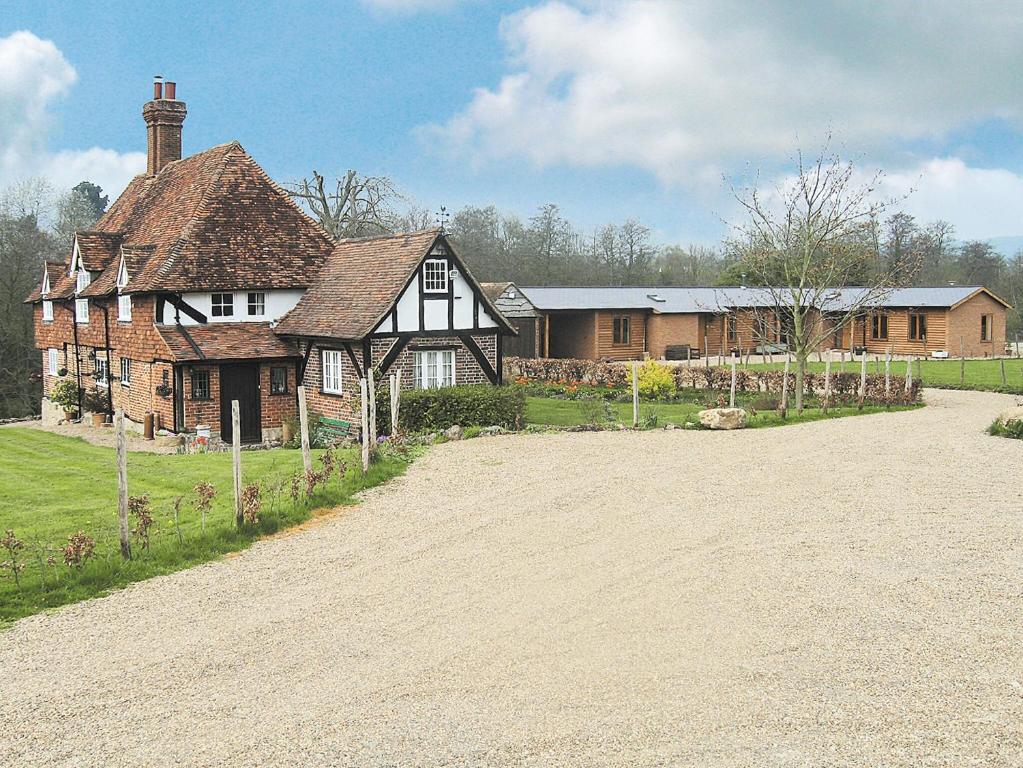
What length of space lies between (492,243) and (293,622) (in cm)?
7153

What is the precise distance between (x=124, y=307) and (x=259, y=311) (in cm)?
396

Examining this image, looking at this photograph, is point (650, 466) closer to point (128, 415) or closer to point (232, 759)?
point (232, 759)

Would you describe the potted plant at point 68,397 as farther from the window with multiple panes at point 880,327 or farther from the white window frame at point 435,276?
the window with multiple panes at point 880,327

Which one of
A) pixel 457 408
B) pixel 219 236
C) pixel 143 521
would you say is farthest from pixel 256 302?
pixel 143 521

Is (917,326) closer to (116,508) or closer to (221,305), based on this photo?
(221,305)

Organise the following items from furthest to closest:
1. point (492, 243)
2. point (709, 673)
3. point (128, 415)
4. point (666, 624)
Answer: point (492, 243), point (128, 415), point (666, 624), point (709, 673)

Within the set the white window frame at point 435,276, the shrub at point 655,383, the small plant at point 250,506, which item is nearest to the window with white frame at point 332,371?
the white window frame at point 435,276

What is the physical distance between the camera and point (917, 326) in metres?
47.4

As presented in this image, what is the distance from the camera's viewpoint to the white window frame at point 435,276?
81.2 ft

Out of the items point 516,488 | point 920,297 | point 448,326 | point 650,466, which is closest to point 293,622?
point 516,488

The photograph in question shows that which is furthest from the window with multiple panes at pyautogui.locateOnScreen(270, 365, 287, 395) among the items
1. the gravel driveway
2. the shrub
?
the gravel driveway

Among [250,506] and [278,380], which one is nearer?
[250,506]

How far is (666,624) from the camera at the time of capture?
934 cm

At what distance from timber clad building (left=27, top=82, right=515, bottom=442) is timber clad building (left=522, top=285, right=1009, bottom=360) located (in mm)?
18900
